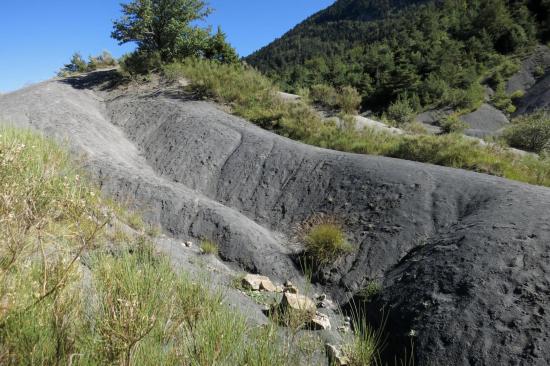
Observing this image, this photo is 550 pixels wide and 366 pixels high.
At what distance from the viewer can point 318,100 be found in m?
15.5

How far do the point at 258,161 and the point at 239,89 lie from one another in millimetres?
5486

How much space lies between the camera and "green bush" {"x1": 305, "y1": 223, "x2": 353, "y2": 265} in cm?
611

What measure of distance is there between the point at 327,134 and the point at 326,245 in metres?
6.08

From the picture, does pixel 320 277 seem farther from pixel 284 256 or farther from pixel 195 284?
pixel 195 284

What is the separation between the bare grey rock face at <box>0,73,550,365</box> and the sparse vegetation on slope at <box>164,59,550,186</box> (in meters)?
1.11

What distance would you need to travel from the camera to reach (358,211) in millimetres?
6992

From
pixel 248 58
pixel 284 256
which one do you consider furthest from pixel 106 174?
pixel 248 58

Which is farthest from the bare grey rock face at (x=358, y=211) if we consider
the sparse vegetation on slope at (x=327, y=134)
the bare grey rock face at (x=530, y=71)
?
the bare grey rock face at (x=530, y=71)

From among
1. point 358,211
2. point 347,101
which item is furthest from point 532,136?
point 358,211

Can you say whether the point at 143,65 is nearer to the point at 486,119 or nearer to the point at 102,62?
the point at 102,62

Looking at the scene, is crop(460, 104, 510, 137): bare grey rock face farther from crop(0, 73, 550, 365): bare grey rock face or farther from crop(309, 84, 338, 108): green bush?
crop(0, 73, 550, 365): bare grey rock face

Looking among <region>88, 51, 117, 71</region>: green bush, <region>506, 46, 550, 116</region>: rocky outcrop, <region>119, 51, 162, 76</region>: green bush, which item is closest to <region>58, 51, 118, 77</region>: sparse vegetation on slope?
<region>88, 51, 117, 71</region>: green bush

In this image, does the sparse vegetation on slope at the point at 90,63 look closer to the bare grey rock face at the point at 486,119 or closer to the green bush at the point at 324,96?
the green bush at the point at 324,96

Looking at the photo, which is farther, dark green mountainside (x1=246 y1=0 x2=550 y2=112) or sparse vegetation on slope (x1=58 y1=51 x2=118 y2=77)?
dark green mountainside (x1=246 y1=0 x2=550 y2=112)
